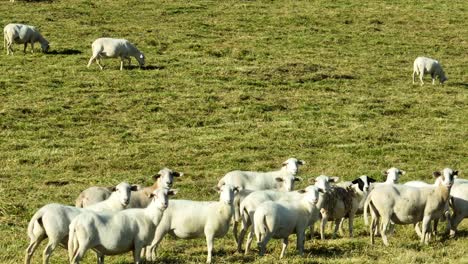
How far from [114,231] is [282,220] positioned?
125 inches

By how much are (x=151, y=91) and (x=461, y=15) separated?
2861 centimetres

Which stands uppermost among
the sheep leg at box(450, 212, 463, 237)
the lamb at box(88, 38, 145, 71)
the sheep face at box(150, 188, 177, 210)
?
the lamb at box(88, 38, 145, 71)

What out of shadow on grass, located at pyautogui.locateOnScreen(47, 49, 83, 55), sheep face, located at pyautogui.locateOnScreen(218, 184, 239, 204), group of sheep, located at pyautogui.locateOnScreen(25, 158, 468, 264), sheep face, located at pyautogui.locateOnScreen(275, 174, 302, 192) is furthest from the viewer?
shadow on grass, located at pyautogui.locateOnScreen(47, 49, 83, 55)

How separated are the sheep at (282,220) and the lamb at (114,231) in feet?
5.86

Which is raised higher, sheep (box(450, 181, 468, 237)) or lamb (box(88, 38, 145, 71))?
lamb (box(88, 38, 145, 71))

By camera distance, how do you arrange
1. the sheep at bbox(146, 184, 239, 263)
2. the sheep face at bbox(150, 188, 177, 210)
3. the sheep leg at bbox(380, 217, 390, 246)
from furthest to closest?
the sheep leg at bbox(380, 217, 390, 246), the sheep at bbox(146, 184, 239, 263), the sheep face at bbox(150, 188, 177, 210)

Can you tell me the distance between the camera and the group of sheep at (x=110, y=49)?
3469cm

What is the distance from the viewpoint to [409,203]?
48.5 feet

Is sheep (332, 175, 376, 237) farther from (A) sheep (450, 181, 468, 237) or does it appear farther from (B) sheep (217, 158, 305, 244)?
(A) sheep (450, 181, 468, 237)

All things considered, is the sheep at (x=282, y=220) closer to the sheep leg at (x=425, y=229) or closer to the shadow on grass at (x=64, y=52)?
the sheep leg at (x=425, y=229)

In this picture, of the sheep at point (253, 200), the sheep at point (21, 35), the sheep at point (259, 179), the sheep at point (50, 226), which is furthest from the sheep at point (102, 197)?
the sheep at point (21, 35)

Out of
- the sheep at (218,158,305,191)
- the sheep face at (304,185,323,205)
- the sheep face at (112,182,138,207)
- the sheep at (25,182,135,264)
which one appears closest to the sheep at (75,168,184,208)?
the sheep face at (112,182,138,207)

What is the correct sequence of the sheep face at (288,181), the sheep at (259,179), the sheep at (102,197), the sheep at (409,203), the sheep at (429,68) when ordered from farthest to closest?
the sheep at (429,68)
the sheep at (259,179)
the sheep face at (288,181)
the sheep at (102,197)
the sheep at (409,203)

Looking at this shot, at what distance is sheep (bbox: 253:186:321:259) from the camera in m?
13.1
